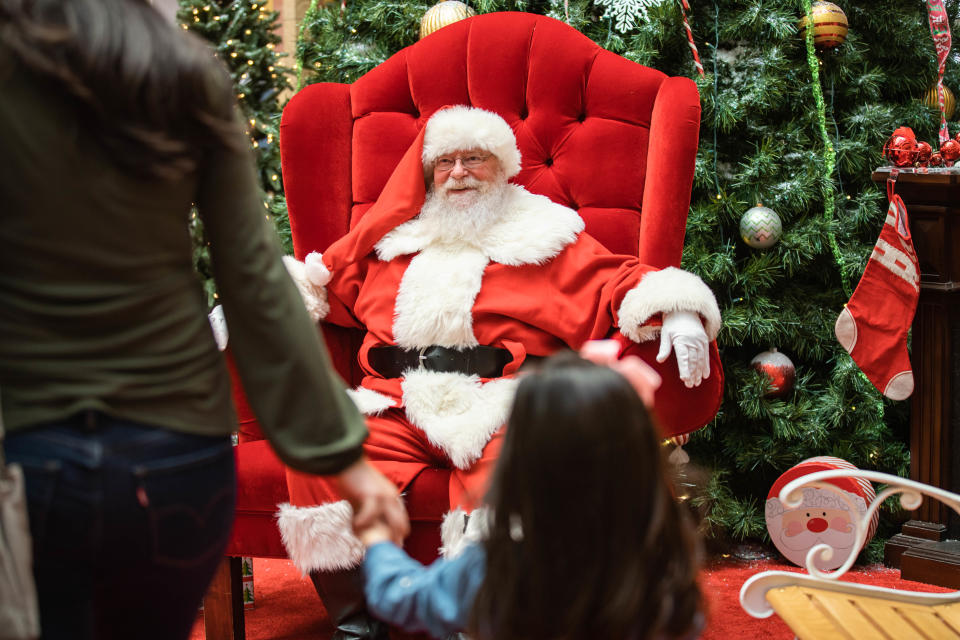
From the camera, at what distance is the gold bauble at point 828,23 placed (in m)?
3.29

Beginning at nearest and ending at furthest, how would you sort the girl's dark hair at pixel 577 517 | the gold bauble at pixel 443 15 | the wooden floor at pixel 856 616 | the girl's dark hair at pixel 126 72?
the girl's dark hair at pixel 126 72
the girl's dark hair at pixel 577 517
the wooden floor at pixel 856 616
the gold bauble at pixel 443 15

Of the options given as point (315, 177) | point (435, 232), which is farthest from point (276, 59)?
point (435, 232)

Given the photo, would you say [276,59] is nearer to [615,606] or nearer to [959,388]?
[959,388]

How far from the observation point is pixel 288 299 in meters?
1.05

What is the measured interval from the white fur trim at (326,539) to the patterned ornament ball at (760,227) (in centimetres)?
180

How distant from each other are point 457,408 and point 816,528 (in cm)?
126

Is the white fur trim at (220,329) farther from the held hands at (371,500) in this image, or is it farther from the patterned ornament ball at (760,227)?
the patterned ornament ball at (760,227)

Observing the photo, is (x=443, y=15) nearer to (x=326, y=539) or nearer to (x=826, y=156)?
(x=826, y=156)

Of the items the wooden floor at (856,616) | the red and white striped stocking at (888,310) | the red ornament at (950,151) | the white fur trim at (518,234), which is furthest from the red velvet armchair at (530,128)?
the wooden floor at (856,616)

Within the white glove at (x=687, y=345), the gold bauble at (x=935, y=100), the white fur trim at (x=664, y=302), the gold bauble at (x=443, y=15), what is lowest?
the white glove at (x=687, y=345)

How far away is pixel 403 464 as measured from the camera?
7.62ft

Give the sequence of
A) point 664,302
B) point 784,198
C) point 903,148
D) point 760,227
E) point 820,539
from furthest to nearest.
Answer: point 784,198 < point 760,227 < point 820,539 < point 903,148 < point 664,302

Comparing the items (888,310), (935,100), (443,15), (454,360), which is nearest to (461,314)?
(454,360)

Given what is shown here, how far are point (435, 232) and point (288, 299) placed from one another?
1.77 metres
